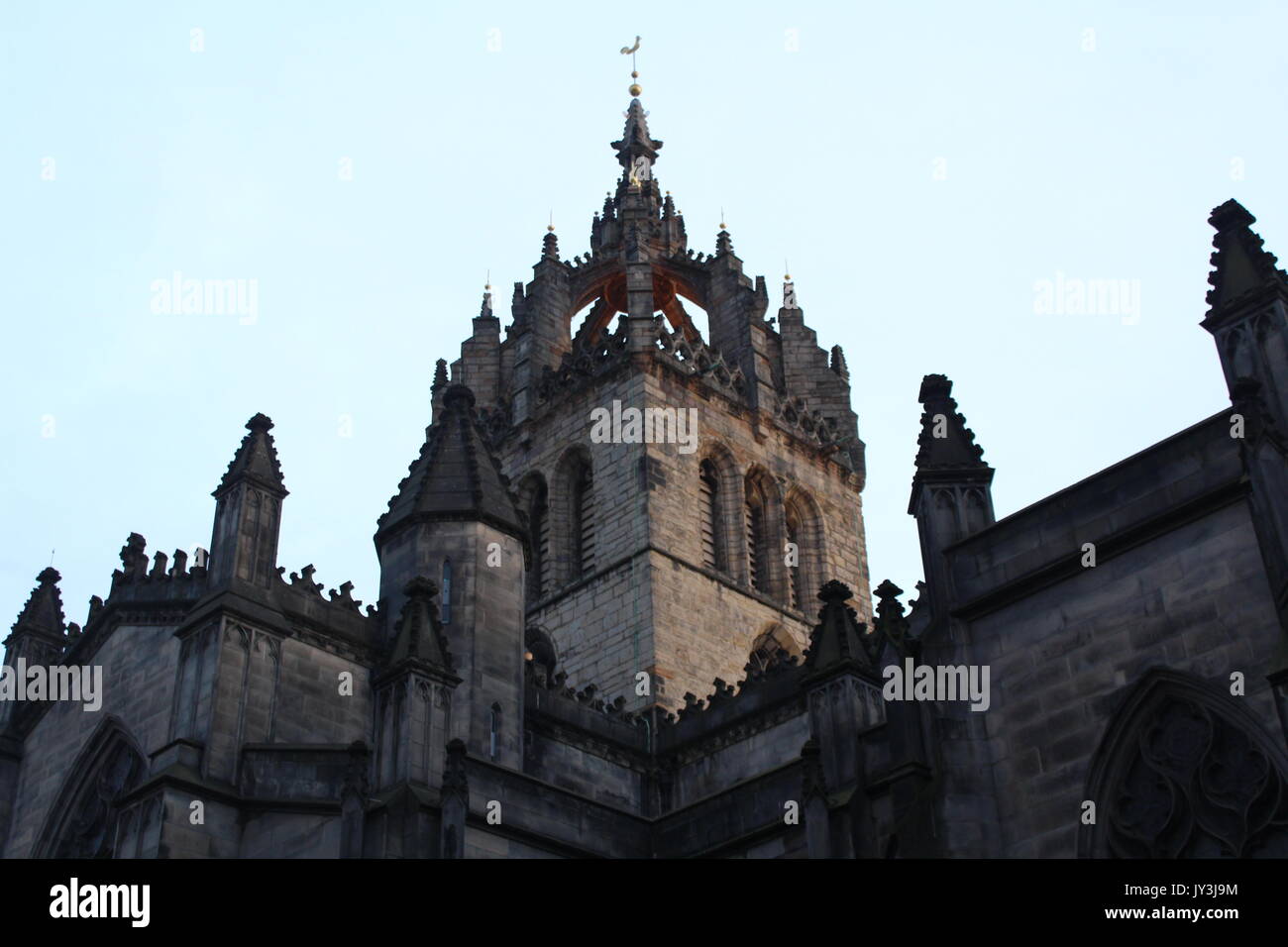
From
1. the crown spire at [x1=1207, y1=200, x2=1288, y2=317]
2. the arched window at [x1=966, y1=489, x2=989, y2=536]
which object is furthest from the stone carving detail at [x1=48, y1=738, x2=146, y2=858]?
the crown spire at [x1=1207, y1=200, x2=1288, y2=317]

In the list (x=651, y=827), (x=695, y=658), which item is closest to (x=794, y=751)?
(x=651, y=827)

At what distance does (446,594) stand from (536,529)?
14.0m

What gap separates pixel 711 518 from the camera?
38.4 m

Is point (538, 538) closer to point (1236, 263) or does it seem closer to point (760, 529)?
point (760, 529)

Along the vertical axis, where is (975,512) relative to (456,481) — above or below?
below

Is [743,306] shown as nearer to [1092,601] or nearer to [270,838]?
[270,838]

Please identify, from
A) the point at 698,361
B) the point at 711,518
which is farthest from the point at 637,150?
the point at 711,518

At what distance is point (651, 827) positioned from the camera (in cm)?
2305

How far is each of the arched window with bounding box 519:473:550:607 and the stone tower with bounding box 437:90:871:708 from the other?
1.9 inches

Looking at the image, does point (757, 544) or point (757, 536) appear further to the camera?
point (757, 536)

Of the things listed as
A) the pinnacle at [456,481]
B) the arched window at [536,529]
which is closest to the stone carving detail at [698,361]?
the arched window at [536,529]

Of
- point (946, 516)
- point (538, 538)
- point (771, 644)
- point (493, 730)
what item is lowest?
point (493, 730)
